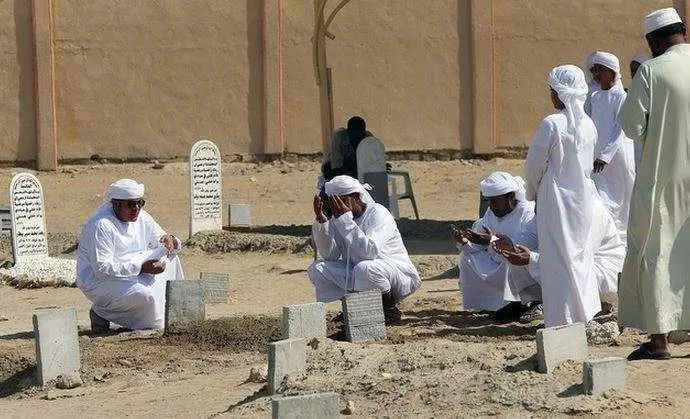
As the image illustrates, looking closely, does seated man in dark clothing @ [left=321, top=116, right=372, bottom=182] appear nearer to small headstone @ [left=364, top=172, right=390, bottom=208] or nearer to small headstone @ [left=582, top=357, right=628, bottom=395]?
small headstone @ [left=364, top=172, right=390, bottom=208]

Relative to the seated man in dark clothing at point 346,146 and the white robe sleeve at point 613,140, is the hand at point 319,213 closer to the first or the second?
the white robe sleeve at point 613,140

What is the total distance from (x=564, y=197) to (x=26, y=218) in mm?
6114

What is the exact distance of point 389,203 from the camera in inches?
627

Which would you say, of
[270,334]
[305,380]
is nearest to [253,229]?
[270,334]

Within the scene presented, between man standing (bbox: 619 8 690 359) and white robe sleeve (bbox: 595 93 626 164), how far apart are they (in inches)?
138

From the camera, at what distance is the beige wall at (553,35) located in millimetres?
20266

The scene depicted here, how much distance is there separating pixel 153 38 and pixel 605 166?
29.7ft

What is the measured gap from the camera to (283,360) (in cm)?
840

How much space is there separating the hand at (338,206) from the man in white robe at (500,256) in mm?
698

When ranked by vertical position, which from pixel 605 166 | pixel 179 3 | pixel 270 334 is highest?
pixel 179 3

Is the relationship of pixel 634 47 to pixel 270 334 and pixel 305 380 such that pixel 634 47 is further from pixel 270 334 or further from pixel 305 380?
pixel 305 380

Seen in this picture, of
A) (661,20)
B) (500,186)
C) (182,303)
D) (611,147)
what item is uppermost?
(661,20)

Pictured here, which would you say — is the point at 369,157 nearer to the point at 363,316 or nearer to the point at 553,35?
the point at 553,35

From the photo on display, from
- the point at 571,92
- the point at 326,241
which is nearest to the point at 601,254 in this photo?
the point at 571,92
